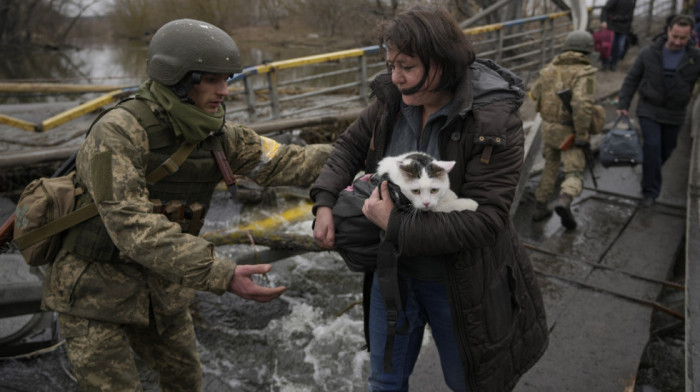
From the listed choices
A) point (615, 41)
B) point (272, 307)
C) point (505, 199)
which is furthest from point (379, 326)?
point (615, 41)

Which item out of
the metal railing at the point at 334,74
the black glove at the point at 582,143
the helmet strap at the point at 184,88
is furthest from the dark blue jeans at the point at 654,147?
the helmet strap at the point at 184,88

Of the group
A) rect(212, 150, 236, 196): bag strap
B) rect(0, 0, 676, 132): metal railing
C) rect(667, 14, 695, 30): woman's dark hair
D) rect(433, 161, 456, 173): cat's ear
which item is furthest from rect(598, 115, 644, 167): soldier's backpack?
rect(212, 150, 236, 196): bag strap

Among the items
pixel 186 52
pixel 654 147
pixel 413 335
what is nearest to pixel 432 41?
pixel 186 52

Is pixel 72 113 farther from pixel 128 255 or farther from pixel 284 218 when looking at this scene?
pixel 128 255

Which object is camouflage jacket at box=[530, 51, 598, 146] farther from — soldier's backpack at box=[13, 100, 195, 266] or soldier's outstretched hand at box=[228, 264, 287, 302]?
soldier's backpack at box=[13, 100, 195, 266]

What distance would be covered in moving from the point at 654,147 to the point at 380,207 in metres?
5.16

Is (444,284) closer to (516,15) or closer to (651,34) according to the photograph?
(516,15)

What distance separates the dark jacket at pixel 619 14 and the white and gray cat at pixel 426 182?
12490 millimetres

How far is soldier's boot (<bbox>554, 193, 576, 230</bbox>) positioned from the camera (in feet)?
16.8

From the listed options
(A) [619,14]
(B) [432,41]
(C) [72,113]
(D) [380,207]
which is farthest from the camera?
(A) [619,14]

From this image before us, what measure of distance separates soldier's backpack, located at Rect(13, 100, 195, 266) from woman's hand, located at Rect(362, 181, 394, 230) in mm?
970

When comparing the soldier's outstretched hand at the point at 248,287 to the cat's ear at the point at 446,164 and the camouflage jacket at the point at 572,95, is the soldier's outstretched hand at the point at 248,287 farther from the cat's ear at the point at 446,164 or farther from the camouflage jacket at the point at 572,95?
the camouflage jacket at the point at 572,95

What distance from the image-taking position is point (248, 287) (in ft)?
7.09

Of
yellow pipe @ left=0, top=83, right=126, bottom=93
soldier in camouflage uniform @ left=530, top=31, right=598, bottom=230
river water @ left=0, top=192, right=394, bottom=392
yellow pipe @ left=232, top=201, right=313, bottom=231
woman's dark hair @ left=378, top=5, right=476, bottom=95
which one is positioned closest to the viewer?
woman's dark hair @ left=378, top=5, right=476, bottom=95
